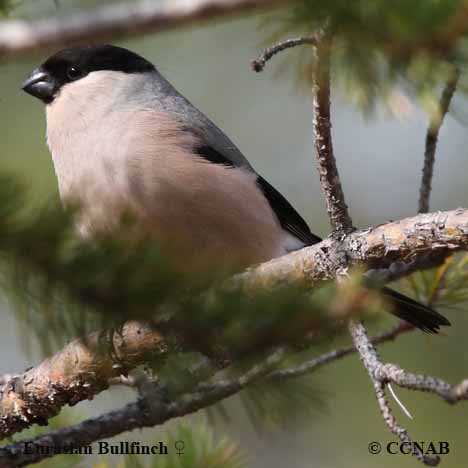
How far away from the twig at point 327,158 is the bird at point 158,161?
0.63 meters

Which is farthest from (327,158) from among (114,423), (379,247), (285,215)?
(285,215)

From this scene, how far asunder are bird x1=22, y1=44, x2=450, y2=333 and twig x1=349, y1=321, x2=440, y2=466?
0.80 meters

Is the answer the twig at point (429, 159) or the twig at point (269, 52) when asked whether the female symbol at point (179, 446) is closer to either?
the twig at point (269, 52)

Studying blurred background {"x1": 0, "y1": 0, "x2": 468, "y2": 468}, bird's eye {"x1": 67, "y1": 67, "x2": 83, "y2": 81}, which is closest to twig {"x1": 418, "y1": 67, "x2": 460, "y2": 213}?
blurred background {"x1": 0, "y1": 0, "x2": 468, "y2": 468}

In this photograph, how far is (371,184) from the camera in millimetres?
6062

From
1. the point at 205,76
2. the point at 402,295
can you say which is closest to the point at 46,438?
the point at 402,295

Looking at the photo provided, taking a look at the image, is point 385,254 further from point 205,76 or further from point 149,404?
point 205,76

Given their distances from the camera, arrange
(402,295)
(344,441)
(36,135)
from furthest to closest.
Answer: (36,135) → (344,441) → (402,295)

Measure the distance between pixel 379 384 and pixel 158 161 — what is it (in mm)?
1733

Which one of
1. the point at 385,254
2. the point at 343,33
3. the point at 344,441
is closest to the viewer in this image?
the point at 343,33

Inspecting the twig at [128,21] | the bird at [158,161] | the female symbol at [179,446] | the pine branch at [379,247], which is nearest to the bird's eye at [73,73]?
the bird at [158,161]

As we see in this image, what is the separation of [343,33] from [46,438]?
171cm

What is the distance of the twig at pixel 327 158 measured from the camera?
2166 millimetres

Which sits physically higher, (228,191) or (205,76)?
(205,76)
